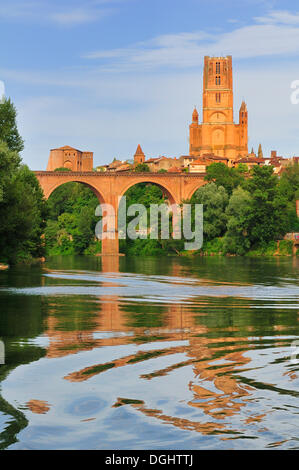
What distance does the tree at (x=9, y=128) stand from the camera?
28891 mm

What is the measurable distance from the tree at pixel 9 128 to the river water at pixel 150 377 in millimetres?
13267

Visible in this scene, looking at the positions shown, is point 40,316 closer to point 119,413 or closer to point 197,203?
point 119,413

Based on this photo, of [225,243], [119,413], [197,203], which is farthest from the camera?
[197,203]

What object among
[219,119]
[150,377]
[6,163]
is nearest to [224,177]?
[6,163]

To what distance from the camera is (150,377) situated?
872cm

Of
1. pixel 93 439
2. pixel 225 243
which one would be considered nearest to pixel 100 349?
pixel 93 439

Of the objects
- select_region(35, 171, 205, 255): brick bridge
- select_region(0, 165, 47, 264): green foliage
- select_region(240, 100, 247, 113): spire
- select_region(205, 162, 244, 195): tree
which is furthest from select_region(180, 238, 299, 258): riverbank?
select_region(240, 100, 247, 113): spire

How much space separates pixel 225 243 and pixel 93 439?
52563 millimetres

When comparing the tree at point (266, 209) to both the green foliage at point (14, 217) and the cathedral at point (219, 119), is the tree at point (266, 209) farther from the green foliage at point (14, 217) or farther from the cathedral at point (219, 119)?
the cathedral at point (219, 119)

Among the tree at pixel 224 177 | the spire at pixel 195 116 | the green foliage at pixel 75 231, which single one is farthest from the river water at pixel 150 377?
the spire at pixel 195 116

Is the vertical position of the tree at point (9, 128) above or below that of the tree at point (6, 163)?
above

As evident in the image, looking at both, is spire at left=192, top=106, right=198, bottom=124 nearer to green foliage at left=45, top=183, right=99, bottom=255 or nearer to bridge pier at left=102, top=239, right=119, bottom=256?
green foliage at left=45, top=183, right=99, bottom=255

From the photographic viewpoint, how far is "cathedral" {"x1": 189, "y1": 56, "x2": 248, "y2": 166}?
4988 inches
